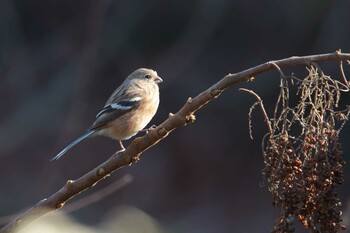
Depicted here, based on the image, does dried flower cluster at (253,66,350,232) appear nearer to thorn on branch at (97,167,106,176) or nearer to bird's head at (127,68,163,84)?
thorn on branch at (97,167,106,176)

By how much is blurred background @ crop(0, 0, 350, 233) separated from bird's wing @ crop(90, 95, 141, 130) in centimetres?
550

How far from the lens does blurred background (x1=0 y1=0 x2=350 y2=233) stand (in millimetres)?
12070

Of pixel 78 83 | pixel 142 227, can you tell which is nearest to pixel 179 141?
pixel 78 83

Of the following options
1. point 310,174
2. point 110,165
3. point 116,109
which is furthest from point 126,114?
point 310,174

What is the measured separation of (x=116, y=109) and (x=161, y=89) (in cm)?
749

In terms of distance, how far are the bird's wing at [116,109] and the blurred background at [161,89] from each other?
5496 mm

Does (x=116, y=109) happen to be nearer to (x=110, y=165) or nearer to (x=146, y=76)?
(x=146, y=76)

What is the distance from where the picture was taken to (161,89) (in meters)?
13.3

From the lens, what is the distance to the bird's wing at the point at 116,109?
→ 5727 mm

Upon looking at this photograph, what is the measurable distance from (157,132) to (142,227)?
3322 millimetres

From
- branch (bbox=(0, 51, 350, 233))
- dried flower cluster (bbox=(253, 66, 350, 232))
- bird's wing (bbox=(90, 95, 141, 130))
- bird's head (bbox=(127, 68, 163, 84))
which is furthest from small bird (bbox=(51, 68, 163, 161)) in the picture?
dried flower cluster (bbox=(253, 66, 350, 232))

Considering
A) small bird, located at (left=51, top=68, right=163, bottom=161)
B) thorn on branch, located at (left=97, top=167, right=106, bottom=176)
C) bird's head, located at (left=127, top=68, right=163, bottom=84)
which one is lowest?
thorn on branch, located at (left=97, top=167, right=106, bottom=176)

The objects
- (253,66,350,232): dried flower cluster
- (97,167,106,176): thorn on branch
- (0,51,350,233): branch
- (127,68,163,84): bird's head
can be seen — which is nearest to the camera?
(253,66,350,232): dried flower cluster

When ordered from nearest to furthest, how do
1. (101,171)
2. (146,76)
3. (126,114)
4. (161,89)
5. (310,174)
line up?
(310,174) < (101,171) < (126,114) < (146,76) < (161,89)
